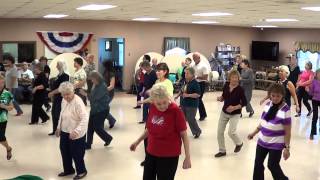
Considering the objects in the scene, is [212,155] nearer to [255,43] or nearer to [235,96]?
[235,96]

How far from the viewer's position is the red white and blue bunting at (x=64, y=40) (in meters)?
12.0

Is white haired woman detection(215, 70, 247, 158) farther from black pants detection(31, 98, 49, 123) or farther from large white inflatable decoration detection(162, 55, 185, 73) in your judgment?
large white inflatable decoration detection(162, 55, 185, 73)

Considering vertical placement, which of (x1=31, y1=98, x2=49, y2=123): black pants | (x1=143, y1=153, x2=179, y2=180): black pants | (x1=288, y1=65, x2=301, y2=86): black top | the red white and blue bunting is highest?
the red white and blue bunting

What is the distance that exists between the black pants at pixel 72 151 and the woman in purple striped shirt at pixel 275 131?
2.00 m

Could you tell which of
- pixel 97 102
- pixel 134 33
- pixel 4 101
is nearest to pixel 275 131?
pixel 97 102

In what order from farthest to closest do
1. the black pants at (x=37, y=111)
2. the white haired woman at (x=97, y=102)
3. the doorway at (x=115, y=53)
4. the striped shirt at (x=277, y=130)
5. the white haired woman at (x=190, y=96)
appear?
1. the doorway at (x=115, y=53)
2. the black pants at (x=37, y=111)
3. the white haired woman at (x=190, y=96)
4. the white haired woman at (x=97, y=102)
5. the striped shirt at (x=277, y=130)

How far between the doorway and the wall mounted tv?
5.79 metres

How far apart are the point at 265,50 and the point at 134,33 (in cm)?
561

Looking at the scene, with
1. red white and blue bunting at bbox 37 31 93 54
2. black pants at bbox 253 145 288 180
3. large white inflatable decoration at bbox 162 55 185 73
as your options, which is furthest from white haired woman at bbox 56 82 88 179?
large white inflatable decoration at bbox 162 55 185 73

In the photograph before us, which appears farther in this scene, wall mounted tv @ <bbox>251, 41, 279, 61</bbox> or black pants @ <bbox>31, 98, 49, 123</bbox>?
wall mounted tv @ <bbox>251, 41, 279, 61</bbox>

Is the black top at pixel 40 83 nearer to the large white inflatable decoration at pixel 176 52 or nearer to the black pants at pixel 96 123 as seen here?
the black pants at pixel 96 123

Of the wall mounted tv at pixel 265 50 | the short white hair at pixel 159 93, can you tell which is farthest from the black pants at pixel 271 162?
the wall mounted tv at pixel 265 50

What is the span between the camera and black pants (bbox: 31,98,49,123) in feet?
25.4

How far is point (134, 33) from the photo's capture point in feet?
45.1
